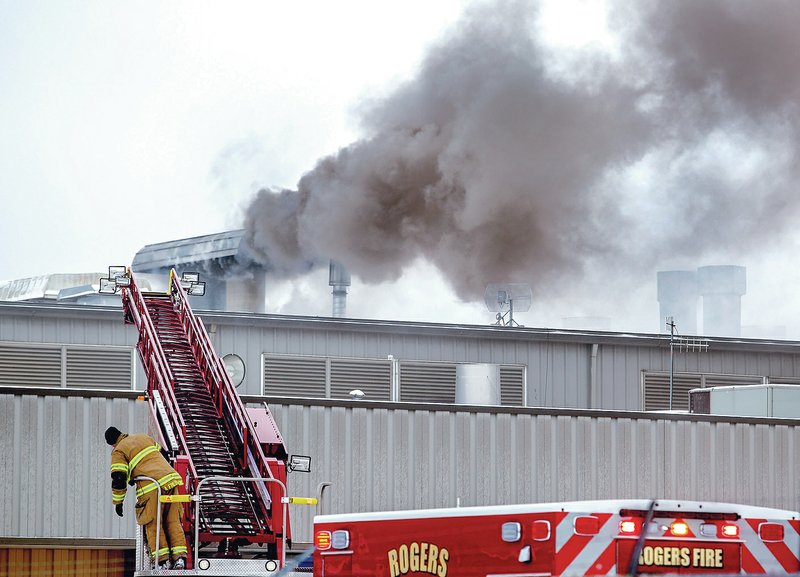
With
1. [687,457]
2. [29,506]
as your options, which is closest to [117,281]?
[29,506]

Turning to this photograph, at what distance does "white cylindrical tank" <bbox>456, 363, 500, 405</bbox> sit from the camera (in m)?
22.1

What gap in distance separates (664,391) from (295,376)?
263 inches

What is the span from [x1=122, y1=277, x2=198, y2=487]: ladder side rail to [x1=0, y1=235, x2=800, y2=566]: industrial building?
1.25m

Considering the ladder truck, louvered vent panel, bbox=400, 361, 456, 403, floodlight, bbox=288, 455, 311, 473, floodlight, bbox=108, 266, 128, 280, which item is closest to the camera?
the ladder truck

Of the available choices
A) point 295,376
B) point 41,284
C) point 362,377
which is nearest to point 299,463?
point 295,376

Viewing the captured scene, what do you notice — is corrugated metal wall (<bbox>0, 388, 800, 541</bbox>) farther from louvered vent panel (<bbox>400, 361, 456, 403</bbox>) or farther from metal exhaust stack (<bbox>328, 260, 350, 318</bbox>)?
metal exhaust stack (<bbox>328, 260, 350, 318</bbox>)

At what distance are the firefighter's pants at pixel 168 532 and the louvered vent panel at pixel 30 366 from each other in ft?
29.5

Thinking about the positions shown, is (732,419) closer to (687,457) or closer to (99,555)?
(687,457)

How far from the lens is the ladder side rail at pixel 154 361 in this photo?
46.2ft

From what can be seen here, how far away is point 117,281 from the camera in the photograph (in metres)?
16.6

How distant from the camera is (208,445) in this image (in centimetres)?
1444

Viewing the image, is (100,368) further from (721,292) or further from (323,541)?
(721,292)

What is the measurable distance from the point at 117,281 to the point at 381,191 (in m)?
15.4

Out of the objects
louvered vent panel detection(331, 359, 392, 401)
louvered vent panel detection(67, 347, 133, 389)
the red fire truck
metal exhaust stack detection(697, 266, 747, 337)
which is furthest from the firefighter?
metal exhaust stack detection(697, 266, 747, 337)
